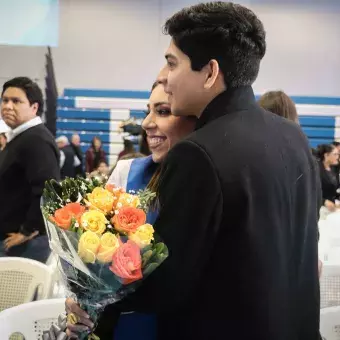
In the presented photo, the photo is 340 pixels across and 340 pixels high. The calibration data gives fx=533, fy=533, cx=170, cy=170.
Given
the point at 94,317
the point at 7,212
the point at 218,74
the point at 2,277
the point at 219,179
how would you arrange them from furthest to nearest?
the point at 7,212
the point at 2,277
the point at 94,317
the point at 218,74
the point at 219,179

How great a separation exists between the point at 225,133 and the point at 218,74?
5.8 inches

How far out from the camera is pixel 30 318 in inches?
77.4

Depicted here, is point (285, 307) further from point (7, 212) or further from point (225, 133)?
→ point (7, 212)

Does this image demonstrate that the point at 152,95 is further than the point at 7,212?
No

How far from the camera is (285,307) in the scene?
118 centimetres

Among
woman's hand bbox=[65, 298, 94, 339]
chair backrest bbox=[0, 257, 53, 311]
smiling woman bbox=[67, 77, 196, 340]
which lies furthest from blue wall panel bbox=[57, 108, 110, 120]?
woman's hand bbox=[65, 298, 94, 339]

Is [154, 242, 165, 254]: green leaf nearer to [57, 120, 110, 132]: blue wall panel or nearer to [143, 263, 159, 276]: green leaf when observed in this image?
[143, 263, 159, 276]: green leaf

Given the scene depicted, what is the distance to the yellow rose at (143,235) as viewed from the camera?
3.62ft

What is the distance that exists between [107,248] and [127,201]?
135mm

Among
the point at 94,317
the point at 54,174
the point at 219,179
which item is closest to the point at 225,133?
the point at 219,179

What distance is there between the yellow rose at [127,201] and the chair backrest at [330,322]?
1250mm

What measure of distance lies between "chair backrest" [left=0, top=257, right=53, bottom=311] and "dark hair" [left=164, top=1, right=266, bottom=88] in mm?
1553

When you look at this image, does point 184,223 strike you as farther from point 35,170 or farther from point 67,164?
point 67,164

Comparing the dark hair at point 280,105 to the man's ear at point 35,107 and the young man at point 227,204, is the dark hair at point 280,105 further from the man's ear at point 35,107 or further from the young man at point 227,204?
the man's ear at point 35,107
